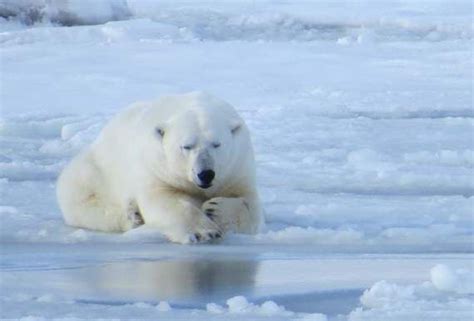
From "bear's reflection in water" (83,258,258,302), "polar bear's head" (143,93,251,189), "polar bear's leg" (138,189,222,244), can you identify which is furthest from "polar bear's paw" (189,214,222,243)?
"bear's reflection in water" (83,258,258,302)

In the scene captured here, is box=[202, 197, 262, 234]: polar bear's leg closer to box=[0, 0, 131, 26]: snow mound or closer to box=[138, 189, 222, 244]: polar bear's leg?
box=[138, 189, 222, 244]: polar bear's leg

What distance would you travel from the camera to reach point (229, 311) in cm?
323

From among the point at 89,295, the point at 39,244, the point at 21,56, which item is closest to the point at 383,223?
the point at 39,244

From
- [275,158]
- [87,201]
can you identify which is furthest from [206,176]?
[275,158]

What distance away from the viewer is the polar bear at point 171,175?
4.58 metres

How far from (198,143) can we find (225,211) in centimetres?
26

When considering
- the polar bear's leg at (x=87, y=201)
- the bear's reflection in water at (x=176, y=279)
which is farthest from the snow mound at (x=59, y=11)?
the bear's reflection in water at (x=176, y=279)

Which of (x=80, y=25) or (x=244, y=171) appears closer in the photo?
(x=244, y=171)

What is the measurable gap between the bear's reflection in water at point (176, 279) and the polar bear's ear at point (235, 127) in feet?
2.39

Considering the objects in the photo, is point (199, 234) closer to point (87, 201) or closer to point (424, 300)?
point (87, 201)

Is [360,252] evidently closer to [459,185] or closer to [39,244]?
[39,244]

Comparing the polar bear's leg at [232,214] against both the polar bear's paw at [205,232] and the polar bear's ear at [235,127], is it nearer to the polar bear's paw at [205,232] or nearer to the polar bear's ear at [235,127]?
the polar bear's paw at [205,232]

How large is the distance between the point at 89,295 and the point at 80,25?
38.7ft

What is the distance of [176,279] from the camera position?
377 cm
